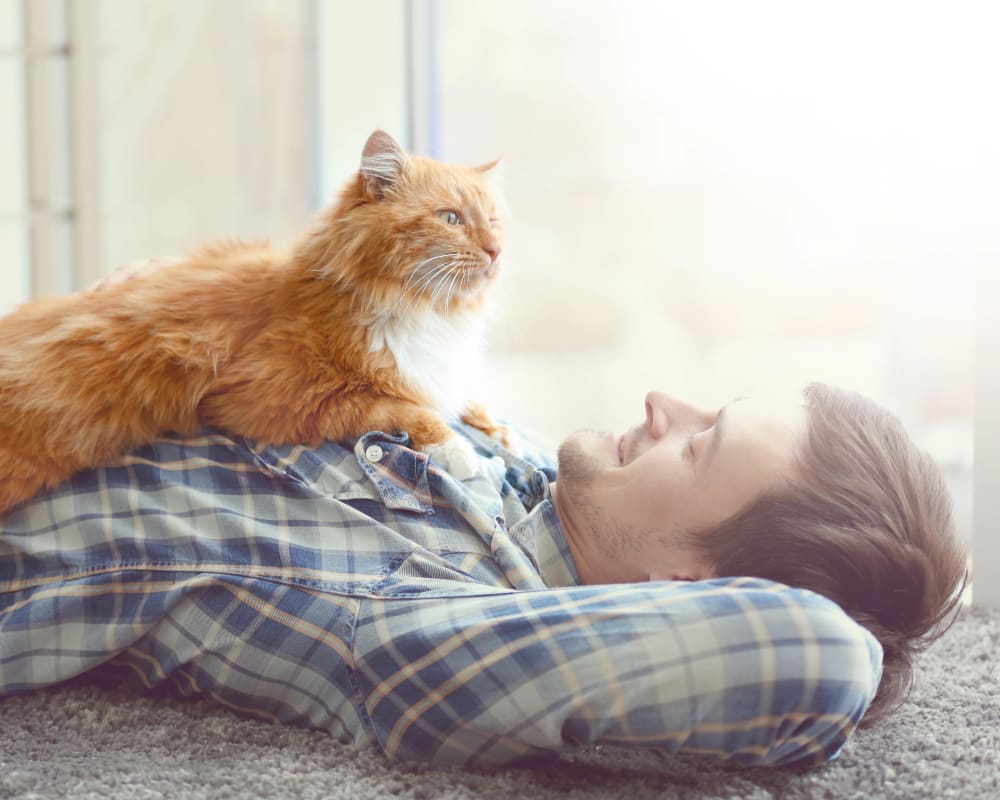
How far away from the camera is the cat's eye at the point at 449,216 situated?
5.26 ft

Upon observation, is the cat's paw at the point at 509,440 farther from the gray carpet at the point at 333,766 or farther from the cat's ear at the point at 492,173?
the gray carpet at the point at 333,766

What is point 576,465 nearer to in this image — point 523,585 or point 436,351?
point 523,585

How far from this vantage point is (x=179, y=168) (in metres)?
3.14

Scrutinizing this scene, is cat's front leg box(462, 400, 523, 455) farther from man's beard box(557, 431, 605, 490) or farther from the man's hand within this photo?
the man's hand

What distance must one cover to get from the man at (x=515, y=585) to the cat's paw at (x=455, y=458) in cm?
2

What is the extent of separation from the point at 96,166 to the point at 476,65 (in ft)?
3.96

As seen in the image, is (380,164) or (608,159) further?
(608,159)

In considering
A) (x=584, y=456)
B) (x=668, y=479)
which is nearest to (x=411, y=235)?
(x=584, y=456)

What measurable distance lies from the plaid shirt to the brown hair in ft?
0.43

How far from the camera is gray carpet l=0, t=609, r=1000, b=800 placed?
1044mm

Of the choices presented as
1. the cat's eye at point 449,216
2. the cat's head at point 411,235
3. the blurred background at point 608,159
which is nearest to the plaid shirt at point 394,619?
the cat's head at point 411,235

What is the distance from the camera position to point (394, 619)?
1.12 meters

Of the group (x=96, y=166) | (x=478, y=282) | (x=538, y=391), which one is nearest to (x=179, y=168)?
(x=96, y=166)

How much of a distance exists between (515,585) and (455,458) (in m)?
0.23
